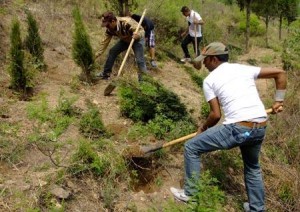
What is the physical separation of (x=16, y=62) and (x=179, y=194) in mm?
3297

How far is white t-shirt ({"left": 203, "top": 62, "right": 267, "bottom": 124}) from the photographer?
3.98 metres

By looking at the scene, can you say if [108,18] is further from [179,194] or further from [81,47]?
[179,194]

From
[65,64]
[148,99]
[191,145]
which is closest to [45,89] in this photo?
[65,64]

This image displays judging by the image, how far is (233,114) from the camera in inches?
158

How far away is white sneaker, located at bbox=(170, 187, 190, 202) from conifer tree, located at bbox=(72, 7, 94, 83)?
3202 mm

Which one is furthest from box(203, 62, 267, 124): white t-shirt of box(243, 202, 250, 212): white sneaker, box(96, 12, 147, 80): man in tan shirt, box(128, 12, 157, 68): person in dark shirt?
box(128, 12, 157, 68): person in dark shirt

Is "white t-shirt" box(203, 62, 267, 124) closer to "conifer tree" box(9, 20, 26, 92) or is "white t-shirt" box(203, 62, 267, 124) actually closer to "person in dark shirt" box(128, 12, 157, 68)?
"conifer tree" box(9, 20, 26, 92)

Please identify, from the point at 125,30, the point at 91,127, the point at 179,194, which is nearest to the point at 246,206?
the point at 179,194

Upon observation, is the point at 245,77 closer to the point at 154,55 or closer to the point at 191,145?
the point at 191,145

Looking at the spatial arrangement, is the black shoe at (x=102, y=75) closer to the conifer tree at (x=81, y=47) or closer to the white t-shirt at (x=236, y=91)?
the conifer tree at (x=81, y=47)

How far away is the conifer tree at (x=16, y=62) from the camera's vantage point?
19.9 feet

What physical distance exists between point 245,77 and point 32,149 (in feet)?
8.38

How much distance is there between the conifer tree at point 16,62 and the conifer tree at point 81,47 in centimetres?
100

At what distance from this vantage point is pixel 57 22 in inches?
367
